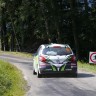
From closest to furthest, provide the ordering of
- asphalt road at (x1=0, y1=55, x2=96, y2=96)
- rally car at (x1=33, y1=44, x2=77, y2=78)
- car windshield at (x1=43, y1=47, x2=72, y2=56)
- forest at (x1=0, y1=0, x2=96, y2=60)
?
asphalt road at (x1=0, y1=55, x2=96, y2=96) < rally car at (x1=33, y1=44, x2=77, y2=78) < car windshield at (x1=43, y1=47, x2=72, y2=56) < forest at (x1=0, y1=0, x2=96, y2=60)

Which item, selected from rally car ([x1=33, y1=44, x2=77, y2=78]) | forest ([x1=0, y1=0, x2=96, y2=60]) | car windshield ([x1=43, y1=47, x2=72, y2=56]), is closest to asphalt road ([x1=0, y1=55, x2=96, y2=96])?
rally car ([x1=33, y1=44, x2=77, y2=78])

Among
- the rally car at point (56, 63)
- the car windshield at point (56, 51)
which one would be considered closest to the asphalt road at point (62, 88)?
the rally car at point (56, 63)

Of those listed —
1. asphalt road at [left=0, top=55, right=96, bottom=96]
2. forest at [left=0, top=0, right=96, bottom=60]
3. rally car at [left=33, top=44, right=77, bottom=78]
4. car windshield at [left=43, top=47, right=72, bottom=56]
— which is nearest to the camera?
asphalt road at [left=0, top=55, right=96, bottom=96]

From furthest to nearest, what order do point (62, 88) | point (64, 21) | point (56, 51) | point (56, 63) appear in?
point (64, 21)
point (56, 51)
point (56, 63)
point (62, 88)

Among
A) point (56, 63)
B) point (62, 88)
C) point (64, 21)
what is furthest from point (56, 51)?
point (64, 21)

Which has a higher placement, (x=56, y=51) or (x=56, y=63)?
(x=56, y=51)

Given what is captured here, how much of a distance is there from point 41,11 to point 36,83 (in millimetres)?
29627

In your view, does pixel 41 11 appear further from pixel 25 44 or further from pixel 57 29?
pixel 25 44

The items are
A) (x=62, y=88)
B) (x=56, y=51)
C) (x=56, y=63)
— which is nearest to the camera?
(x=62, y=88)

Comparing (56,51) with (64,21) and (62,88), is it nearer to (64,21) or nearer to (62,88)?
(62,88)

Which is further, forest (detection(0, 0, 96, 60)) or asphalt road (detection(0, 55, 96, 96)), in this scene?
forest (detection(0, 0, 96, 60))

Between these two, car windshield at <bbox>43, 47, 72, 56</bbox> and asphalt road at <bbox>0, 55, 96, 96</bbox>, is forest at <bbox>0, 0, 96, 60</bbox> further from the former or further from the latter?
asphalt road at <bbox>0, 55, 96, 96</bbox>

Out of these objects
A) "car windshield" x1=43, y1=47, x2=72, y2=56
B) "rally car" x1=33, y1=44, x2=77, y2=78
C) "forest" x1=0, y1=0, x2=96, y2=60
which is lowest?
"rally car" x1=33, y1=44, x2=77, y2=78

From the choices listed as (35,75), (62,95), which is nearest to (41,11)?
(35,75)
